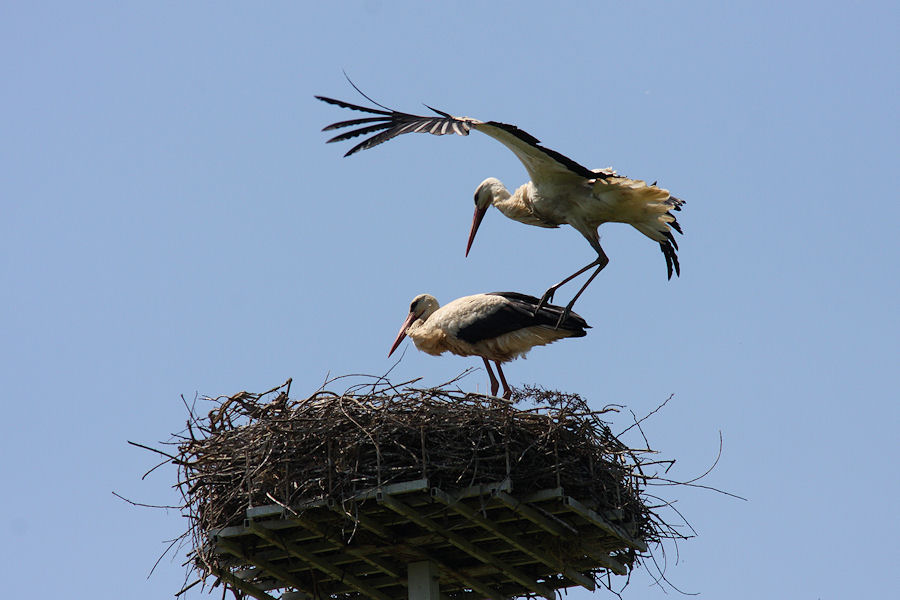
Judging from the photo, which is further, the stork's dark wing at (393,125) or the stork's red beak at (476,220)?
the stork's red beak at (476,220)

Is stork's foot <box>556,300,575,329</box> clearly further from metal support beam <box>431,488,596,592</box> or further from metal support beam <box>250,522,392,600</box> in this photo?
metal support beam <box>250,522,392,600</box>

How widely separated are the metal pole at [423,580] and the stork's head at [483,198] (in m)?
4.19

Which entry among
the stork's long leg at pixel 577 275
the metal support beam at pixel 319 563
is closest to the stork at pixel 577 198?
the stork's long leg at pixel 577 275

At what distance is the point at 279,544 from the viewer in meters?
9.19

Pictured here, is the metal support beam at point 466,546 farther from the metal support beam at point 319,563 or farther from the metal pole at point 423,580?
the metal support beam at point 319,563

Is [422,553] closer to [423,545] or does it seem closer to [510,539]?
[423,545]

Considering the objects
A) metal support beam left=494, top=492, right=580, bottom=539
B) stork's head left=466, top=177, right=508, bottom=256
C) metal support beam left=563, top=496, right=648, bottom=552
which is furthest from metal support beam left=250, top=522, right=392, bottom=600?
stork's head left=466, top=177, right=508, bottom=256

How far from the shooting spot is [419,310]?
13.0 m

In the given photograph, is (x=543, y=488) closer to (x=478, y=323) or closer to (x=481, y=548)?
(x=481, y=548)

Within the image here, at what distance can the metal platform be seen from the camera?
8781mm

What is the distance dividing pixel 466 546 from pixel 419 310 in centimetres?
392

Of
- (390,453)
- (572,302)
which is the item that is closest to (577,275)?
(572,302)

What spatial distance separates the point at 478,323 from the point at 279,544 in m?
3.44

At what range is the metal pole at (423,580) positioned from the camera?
9.69 m
